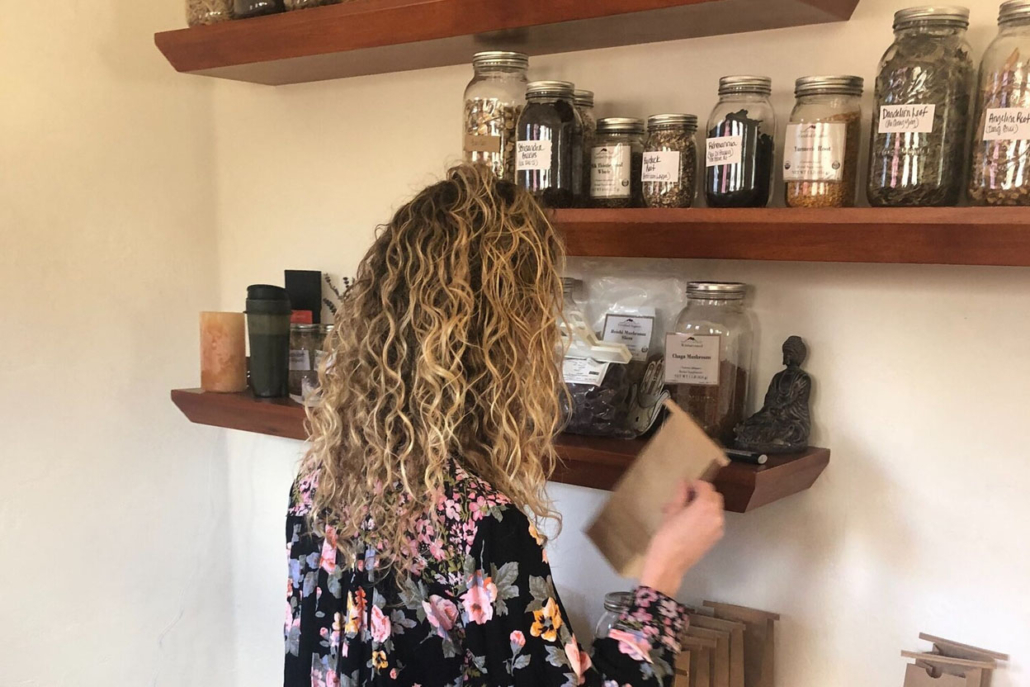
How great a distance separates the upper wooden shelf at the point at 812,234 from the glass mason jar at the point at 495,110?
5.8 inches

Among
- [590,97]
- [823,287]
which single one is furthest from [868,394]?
[590,97]

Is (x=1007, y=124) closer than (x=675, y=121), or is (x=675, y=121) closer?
(x=1007, y=124)

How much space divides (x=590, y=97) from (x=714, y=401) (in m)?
0.47

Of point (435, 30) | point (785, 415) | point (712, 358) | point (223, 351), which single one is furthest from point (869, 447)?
point (223, 351)

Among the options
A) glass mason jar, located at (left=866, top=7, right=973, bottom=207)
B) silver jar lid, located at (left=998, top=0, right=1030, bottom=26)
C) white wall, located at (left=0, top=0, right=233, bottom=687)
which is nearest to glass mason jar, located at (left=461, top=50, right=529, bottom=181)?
glass mason jar, located at (left=866, top=7, right=973, bottom=207)

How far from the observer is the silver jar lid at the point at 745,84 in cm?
108

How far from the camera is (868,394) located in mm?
1176

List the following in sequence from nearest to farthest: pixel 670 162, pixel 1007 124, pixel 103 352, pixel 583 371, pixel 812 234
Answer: pixel 1007 124
pixel 812 234
pixel 670 162
pixel 583 371
pixel 103 352

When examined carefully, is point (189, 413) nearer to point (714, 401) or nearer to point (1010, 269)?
point (714, 401)

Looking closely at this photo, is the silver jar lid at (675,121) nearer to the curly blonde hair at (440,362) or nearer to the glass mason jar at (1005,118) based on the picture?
the curly blonde hair at (440,362)

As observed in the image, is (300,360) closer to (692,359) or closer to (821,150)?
(692,359)

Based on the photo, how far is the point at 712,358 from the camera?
1.16m

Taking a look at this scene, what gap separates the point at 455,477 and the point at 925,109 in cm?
65

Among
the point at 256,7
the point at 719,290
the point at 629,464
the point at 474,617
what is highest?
the point at 256,7
